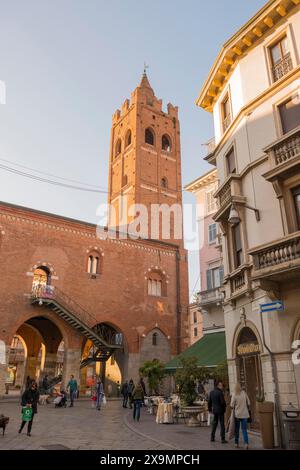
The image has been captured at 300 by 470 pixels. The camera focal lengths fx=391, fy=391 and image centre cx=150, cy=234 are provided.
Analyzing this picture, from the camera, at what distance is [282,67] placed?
13812 mm

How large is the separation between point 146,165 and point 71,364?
29.3 m

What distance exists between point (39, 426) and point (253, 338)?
8.22 m

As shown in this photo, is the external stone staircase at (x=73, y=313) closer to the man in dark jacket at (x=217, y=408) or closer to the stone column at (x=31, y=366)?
the stone column at (x=31, y=366)

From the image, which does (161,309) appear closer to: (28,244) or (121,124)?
(28,244)

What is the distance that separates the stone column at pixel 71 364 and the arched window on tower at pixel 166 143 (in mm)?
34137

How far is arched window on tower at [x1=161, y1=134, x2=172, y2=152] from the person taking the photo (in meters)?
55.3

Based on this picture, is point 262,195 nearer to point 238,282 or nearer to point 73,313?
point 238,282

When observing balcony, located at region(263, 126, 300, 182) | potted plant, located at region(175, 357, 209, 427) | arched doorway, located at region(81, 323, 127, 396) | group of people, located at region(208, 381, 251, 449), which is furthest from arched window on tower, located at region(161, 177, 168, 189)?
group of people, located at region(208, 381, 251, 449)

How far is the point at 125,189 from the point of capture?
1988 inches

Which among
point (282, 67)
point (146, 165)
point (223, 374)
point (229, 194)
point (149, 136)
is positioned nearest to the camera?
point (282, 67)

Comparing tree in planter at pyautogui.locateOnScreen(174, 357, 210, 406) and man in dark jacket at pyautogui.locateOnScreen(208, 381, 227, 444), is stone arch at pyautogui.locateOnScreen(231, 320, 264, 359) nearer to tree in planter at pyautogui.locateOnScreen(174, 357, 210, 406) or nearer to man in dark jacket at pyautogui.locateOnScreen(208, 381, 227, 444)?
man in dark jacket at pyautogui.locateOnScreen(208, 381, 227, 444)

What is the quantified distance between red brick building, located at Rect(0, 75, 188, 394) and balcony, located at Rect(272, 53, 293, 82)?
20.4m

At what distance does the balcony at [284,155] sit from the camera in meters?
11.6

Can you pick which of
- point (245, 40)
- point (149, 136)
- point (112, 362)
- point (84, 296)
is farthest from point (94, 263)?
point (149, 136)
